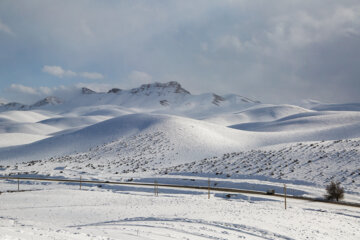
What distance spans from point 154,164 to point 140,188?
20.9 metres

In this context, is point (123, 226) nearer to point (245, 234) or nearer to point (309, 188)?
point (245, 234)

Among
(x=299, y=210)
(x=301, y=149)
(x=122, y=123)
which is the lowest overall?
(x=299, y=210)

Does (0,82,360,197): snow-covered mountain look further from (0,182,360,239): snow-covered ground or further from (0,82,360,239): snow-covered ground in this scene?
(0,182,360,239): snow-covered ground

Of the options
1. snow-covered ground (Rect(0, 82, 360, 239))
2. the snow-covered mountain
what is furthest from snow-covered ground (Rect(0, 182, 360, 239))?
the snow-covered mountain

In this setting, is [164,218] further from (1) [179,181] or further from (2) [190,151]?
(2) [190,151]

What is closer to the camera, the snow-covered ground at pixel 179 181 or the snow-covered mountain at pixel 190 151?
the snow-covered ground at pixel 179 181

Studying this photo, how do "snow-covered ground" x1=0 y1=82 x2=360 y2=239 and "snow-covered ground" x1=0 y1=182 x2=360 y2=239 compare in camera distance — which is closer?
"snow-covered ground" x1=0 y1=182 x2=360 y2=239

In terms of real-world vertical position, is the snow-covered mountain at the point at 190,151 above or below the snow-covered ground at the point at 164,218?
above

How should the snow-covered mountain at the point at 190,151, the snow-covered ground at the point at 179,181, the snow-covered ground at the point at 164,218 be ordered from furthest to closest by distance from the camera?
1. the snow-covered mountain at the point at 190,151
2. the snow-covered ground at the point at 179,181
3. the snow-covered ground at the point at 164,218

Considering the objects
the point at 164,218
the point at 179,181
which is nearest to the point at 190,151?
the point at 179,181

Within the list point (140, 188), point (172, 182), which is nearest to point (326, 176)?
point (172, 182)

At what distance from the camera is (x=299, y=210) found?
1781cm

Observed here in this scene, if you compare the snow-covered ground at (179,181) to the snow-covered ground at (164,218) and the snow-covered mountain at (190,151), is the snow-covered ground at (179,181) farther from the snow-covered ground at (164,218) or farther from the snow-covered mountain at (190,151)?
the snow-covered mountain at (190,151)

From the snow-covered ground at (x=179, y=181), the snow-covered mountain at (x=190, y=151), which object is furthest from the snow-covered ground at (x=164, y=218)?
the snow-covered mountain at (x=190, y=151)
